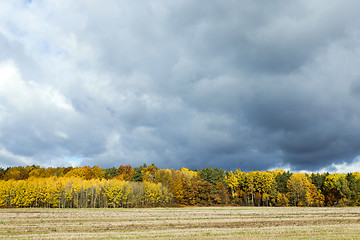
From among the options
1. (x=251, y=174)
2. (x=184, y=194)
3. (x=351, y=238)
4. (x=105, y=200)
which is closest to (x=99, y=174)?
(x=105, y=200)

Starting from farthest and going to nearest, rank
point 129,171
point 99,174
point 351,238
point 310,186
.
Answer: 1. point 129,171
2. point 99,174
3. point 310,186
4. point 351,238

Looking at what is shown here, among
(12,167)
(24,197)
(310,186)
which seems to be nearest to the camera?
(24,197)

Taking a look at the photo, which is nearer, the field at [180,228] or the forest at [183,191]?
the field at [180,228]

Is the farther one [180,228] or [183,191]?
[183,191]

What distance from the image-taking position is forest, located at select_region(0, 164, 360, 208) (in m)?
Result: 115

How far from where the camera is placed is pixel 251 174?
148625mm

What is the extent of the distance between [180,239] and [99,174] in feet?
498

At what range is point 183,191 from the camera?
126000 millimetres

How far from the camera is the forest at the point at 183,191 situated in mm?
115125

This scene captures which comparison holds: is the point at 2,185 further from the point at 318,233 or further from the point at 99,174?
Answer: the point at 318,233

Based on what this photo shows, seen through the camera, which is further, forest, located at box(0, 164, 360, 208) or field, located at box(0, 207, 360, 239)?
forest, located at box(0, 164, 360, 208)

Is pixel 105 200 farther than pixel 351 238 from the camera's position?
Yes

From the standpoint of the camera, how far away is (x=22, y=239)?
86.0ft

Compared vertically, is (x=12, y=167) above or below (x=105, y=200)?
above
